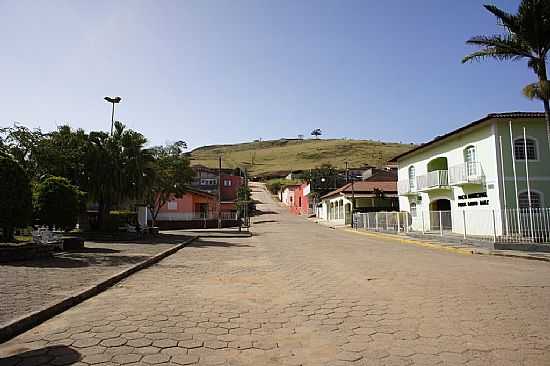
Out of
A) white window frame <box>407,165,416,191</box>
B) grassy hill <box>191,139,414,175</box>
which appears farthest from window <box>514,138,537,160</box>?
grassy hill <box>191,139,414,175</box>

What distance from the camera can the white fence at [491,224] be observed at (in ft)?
54.9

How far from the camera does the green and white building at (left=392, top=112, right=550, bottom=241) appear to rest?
18.2 metres

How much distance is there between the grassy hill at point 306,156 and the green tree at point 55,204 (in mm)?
94610

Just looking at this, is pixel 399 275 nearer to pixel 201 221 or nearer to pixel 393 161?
pixel 393 161

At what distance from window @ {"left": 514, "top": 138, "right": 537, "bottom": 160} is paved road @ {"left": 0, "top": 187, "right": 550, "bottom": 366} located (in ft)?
49.9

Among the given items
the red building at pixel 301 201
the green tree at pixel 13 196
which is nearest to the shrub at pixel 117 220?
the green tree at pixel 13 196

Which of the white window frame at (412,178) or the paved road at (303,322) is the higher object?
the white window frame at (412,178)

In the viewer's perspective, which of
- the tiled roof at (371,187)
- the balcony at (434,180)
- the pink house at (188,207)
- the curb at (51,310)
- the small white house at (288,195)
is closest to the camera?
the curb at (51,310)

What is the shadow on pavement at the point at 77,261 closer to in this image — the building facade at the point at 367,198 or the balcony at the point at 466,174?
the balcony at the point at 466,174

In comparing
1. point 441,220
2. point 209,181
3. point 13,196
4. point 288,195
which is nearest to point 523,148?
point 441,220

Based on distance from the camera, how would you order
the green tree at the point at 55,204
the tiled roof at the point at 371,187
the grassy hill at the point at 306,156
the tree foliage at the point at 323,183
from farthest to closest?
the grassy hill at the point at 306,156 → the tree foliage at the point at 323,183 → the tiled roof at the point at 371,187 → the green tree at the point at 55,204

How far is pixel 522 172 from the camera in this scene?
22.8m

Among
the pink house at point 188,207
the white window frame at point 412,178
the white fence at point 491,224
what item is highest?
the white window frame at point 412,178

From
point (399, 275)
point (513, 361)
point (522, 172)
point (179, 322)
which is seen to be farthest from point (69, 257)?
point (522, 172)
